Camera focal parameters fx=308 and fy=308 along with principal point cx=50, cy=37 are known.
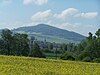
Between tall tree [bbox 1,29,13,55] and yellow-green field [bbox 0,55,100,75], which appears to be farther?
tall tree [bbox 1,29,13,55]

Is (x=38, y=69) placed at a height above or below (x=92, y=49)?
below

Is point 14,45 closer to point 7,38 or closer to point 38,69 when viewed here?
point 7,38

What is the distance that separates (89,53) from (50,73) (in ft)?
299

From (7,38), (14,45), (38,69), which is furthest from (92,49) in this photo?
(38,69)

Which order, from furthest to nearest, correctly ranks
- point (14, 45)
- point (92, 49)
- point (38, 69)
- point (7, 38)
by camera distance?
point (7, 38) → point (14, 45) → point (92, 49) → point (38, 69)

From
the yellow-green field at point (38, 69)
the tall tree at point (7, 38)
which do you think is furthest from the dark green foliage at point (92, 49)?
the yellow-green field at point (38, 69)

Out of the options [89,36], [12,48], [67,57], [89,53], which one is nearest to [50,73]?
[67,57]

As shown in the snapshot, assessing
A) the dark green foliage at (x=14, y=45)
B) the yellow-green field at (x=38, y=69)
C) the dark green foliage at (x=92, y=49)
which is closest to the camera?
the yellow-green field at (x=38, y=69)

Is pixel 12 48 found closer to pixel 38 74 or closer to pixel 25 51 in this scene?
pixel 25 51

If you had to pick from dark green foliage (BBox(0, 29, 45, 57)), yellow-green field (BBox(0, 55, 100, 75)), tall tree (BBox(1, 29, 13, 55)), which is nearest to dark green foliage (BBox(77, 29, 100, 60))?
dark green foliage (BBox(0, 29, 45, 57))

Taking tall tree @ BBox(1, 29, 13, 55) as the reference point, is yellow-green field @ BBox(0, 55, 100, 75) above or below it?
below

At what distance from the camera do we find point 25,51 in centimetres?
11400

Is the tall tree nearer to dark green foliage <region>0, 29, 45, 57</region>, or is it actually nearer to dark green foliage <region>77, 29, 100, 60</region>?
dark green foliage <region>0, 29, 45, 57</region>

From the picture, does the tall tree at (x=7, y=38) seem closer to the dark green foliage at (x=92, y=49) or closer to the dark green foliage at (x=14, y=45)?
the dark green foliage at (x=14, y=45)
